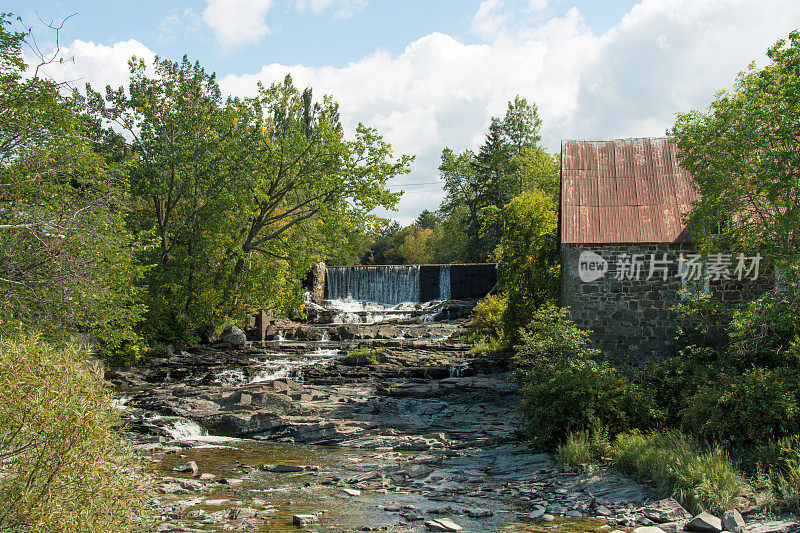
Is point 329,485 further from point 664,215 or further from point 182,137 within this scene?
point 182,137

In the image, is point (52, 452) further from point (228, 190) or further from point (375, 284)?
point (375, 284)

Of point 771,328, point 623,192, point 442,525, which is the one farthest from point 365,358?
point 442,525

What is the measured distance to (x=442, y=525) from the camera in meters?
7.43

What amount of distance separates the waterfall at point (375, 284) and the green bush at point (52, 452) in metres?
33.9

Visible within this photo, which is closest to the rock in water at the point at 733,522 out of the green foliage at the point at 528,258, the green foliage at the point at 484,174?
the green foliage at the point at 528,258

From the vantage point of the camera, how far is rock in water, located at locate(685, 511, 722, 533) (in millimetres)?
7246

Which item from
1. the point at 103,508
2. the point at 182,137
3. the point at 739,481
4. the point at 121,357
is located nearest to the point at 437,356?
the point at 121,357

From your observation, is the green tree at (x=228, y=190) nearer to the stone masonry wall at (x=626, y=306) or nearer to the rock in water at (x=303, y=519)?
the stone masonry wall at (x=626, y=306)

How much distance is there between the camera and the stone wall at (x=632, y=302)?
1534cm

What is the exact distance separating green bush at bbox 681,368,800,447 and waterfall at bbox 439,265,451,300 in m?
29.5

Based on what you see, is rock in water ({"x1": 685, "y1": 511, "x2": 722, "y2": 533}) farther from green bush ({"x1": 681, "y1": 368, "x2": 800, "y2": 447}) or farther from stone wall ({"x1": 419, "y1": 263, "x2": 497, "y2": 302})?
stone wall ({"x1": 419, "y1": 263, "x2": 497, "y2": 302})

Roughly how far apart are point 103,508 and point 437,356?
17109mm

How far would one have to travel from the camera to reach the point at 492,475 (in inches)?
399

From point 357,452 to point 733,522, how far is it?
6.81 metres
